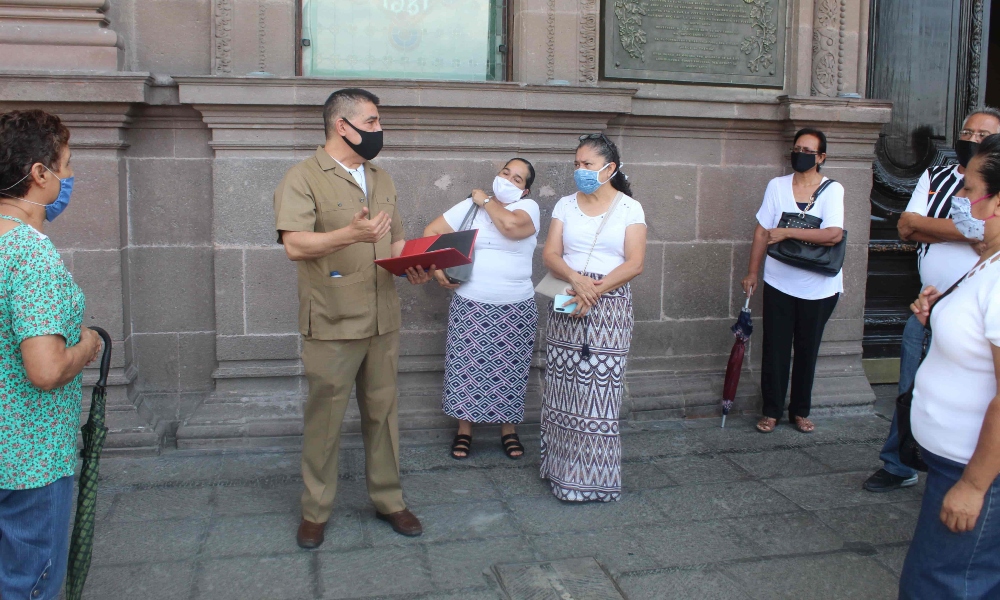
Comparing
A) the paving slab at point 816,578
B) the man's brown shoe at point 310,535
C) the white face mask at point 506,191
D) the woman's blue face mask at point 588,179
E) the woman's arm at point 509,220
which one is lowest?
the paving slab at point 816,578

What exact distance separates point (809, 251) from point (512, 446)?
2119mm

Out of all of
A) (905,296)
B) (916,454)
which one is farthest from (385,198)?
(905,296)

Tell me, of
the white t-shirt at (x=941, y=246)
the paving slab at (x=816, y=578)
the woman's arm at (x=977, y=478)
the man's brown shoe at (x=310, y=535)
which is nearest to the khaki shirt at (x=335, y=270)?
the man's brown shoe at (x=310, y=535)

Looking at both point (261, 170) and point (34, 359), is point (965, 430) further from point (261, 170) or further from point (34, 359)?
point (261, 170)

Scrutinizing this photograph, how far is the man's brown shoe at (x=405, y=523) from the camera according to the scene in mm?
3732

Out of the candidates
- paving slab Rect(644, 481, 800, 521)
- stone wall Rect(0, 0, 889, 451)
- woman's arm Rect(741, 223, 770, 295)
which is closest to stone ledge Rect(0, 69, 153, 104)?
stone wall Rect(0, 0, 889, 451)

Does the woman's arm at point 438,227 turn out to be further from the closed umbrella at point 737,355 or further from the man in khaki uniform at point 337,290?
the closed umbrella at point 737,355

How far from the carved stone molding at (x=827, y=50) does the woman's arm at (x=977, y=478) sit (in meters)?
4.15

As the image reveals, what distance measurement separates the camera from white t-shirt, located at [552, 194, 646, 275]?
13.7 ft

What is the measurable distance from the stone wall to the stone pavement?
546mm

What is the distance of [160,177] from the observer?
16.4 ft

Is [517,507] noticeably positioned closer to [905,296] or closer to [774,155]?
[774,155]

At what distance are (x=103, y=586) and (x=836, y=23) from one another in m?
5.55

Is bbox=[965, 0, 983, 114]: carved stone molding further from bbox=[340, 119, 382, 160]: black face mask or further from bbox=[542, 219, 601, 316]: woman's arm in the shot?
bbox=[340, 119, 382, 160]: black face mask
